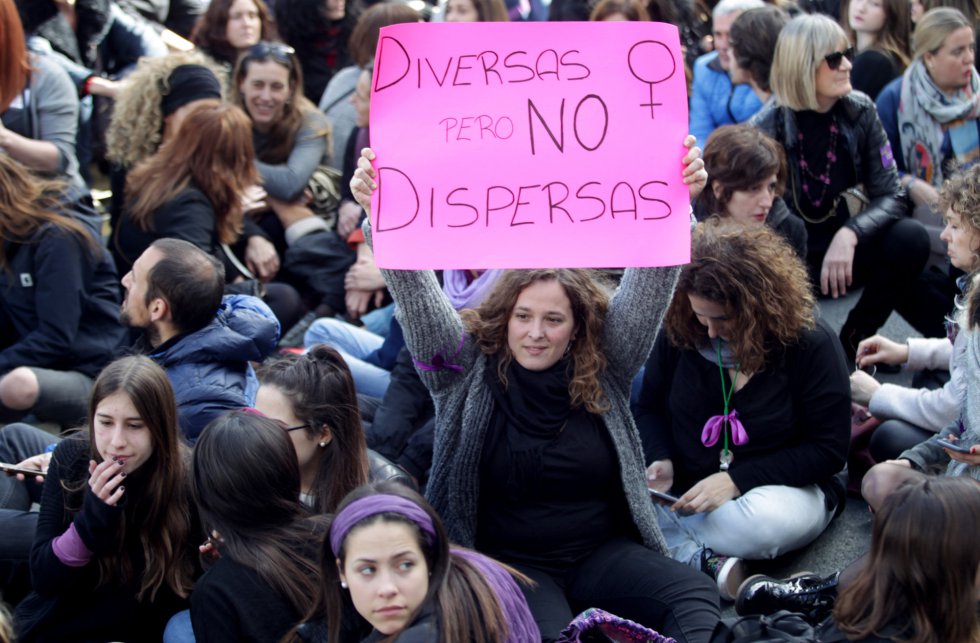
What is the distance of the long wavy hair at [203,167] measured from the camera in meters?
5.34

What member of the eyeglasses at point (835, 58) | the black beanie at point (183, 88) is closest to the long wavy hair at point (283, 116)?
the black beanie at point (183, 88)

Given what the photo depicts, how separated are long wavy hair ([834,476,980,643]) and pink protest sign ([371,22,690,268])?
0.94 metres

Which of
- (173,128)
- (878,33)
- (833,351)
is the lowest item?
(833,351)

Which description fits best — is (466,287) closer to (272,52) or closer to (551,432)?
(551,432)

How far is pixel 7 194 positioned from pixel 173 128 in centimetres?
89

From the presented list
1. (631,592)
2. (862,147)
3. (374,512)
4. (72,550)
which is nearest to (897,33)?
(862,147)

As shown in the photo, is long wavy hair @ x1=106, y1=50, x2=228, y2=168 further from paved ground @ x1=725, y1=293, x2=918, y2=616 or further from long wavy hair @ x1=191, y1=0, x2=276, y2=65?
paved ground @ x1=725, y1=293, x2=918, y2=616

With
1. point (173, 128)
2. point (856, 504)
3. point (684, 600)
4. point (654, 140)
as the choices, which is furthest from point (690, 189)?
point (173, 128)

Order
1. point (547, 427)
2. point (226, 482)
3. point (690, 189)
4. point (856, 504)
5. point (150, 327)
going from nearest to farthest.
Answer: point (226, 482)
point (690, 189)
point (547, 427)
point (150, 327)
point (856, 504)

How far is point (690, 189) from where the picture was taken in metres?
3.45

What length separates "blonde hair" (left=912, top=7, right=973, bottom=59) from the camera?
5867 millimetres

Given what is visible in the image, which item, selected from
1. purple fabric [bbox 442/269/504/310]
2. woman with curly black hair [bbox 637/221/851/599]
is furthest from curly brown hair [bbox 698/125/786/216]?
purple fabric [bbox 442/269/504/310]

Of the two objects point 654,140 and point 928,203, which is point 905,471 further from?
point 928,203

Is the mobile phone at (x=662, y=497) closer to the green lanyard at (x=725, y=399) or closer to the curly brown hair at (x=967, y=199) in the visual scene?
the green lanyard at (x=725, y=399)
